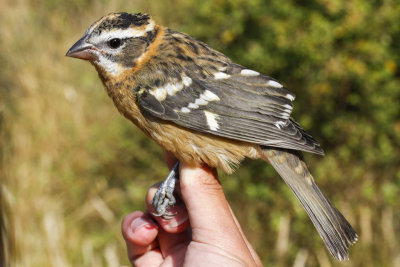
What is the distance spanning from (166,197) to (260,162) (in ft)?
7.97

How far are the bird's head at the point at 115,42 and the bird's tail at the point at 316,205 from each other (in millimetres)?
1035

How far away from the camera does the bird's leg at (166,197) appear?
264 centimetres

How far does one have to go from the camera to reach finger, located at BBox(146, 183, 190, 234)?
2.60 meters

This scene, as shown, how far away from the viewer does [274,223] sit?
4.43 meters

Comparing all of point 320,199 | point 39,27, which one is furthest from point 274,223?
point 39,27

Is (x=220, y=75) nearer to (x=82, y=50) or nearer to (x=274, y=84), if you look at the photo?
(x=274, y=84)

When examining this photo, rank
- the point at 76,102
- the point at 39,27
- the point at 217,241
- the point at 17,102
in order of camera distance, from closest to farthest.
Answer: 1. the point at 217,241
2. the point at 17,102
3. the point at 76,102
4. the point at 39,27

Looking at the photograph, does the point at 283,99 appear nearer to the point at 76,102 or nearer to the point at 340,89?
the point at 340,89

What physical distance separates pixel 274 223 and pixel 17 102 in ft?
10.8

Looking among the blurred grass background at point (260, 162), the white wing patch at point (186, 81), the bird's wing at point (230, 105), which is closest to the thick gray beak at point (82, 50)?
the bird's wing at point (230, 105)

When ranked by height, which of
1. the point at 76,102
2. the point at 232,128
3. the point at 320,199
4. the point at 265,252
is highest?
the point at 232,128

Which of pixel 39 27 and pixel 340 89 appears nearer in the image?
pixel 340 89

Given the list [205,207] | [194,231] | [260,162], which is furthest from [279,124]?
[260,162]

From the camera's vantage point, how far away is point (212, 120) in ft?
8.50
